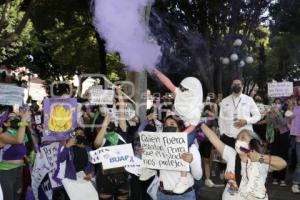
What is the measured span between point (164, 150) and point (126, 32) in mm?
1637

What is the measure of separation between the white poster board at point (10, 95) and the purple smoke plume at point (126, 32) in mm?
1947

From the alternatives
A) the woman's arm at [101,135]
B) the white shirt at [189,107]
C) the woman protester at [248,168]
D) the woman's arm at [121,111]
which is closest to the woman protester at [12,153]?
the woman's arm at [101,135]

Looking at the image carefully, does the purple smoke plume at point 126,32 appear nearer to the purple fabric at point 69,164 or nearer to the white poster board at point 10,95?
the purple fabric at point 69,164

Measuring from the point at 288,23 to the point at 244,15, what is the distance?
348 centimetres

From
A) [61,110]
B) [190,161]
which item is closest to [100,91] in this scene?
[61,110]

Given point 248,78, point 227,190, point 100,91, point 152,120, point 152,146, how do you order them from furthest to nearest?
point 248,78 < point 100,91 < point 152,120 < point 152,146 < point 227,190

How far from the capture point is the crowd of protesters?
16.6ft

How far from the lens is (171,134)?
5.32m

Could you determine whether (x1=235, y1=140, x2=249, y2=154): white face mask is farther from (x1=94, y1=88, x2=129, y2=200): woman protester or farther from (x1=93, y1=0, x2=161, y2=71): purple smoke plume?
(x1=94, y1=88, x2=129, y2=200): woman protester

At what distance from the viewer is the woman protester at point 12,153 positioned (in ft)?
21.9

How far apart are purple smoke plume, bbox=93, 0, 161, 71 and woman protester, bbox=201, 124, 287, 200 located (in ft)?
5.27

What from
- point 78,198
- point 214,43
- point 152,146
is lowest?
point 78,198

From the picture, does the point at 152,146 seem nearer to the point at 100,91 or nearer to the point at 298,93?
the point at 100,91

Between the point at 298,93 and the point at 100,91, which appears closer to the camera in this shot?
the point at 100,91
